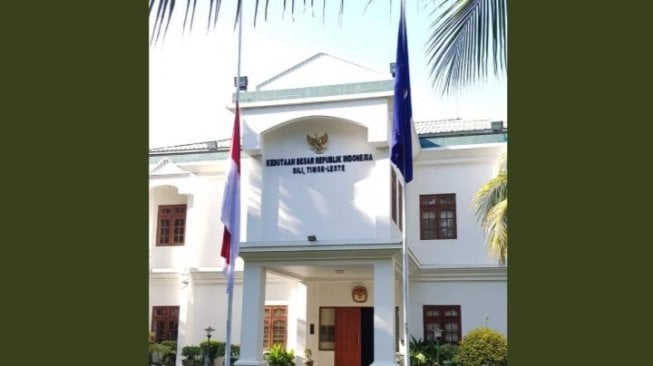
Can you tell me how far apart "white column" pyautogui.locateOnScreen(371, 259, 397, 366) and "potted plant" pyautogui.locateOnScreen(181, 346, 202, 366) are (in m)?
5.67

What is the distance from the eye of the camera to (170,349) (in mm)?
15062

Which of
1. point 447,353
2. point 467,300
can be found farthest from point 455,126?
point 447,353

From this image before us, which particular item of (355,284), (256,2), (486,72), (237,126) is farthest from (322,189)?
(256,2)

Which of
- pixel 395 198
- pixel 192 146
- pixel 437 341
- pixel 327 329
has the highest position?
pixel 192 146

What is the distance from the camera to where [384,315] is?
1073 centimetres

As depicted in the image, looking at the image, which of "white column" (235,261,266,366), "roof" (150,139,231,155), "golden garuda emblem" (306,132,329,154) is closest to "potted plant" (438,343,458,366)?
"white column" (235,261,266,366)

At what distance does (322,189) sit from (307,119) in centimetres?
139

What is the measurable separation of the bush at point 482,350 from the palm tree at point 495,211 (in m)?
1.64

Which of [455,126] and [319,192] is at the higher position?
[455,126]

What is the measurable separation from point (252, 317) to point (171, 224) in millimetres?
6013

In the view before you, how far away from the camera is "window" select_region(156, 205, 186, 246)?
53.7ft

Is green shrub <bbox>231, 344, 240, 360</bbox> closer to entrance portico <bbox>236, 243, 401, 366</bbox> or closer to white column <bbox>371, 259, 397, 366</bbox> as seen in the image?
entrance portico <bbox>236, 243, 401, 366</bbox>

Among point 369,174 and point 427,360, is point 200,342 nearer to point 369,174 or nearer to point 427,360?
point 427,360

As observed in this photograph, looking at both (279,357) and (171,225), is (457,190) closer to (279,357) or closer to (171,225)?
(279,357)
